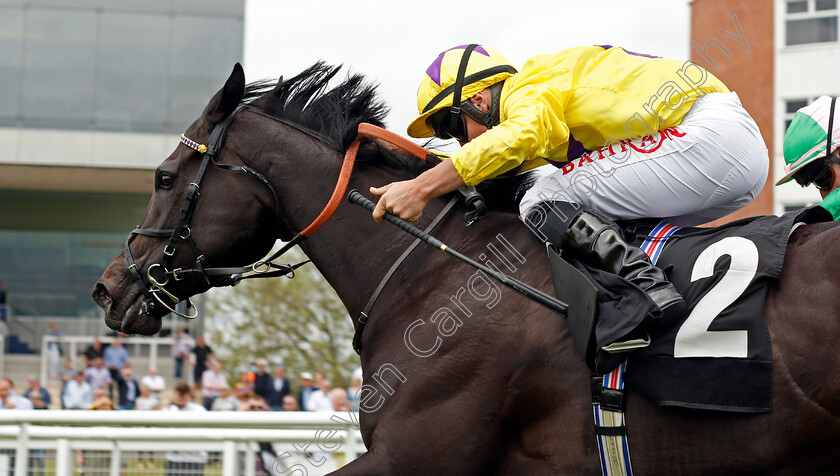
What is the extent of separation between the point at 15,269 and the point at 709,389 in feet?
62.7

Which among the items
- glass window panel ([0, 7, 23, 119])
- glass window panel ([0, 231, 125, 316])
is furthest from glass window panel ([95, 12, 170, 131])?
glass window panel ([0, 231, 125, 316])

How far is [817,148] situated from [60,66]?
55.9ft

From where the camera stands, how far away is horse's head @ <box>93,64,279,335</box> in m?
3.25

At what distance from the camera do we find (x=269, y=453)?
488 centimetres

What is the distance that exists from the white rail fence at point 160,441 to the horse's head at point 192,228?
5.25ft

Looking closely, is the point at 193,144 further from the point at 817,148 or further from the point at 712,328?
the point at 817,148

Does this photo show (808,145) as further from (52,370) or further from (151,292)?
(52,370)

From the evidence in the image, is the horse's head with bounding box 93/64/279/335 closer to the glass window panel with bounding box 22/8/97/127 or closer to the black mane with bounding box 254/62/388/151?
the black mane with bounding box 254/62/388/151

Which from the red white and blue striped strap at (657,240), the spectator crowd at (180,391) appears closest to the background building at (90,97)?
the spectator crowd at (180,391)

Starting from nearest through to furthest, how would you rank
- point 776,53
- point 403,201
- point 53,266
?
point 403,201, point 53,266, point 776,53

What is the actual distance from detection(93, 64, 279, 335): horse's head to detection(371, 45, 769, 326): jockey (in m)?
0.59

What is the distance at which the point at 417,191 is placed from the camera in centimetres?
287

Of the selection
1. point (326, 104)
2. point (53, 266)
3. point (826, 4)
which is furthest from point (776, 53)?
point (326, 104)

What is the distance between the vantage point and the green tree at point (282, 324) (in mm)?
21156
